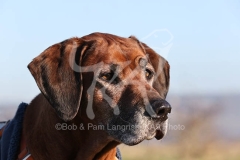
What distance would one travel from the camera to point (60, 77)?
4473 millimetres

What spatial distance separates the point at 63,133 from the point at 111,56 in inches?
31.1

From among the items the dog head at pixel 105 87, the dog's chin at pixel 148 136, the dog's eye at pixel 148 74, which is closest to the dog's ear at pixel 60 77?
the dog head at pixel 105 87

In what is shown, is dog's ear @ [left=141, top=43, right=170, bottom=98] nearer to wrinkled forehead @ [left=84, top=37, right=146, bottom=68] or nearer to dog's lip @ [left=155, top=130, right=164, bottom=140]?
wrinkled forehead @ [left=84, top=37, right=146, bottom=68]

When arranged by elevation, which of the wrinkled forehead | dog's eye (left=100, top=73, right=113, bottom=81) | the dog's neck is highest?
the wrinkled forehead

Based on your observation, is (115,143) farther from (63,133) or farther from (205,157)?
(205,157)

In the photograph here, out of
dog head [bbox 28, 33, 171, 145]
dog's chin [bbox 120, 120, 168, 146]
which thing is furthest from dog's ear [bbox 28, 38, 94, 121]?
dog's chin [bbox 120, 120, 168, 146]

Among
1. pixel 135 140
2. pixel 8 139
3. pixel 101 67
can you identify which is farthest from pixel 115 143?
pixel 8 139

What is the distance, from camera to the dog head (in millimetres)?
4324

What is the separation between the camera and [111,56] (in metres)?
4.64

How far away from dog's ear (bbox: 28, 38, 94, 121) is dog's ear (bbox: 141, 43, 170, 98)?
34.9 inches

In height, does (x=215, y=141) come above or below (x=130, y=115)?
below

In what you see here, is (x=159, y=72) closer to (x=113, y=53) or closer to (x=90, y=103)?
(x=113, y=53)

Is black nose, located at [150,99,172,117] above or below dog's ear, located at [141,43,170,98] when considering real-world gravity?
above

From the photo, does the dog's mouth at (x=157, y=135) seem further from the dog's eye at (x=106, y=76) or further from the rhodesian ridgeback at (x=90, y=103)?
the dog's eye at (x=106, y=76)
